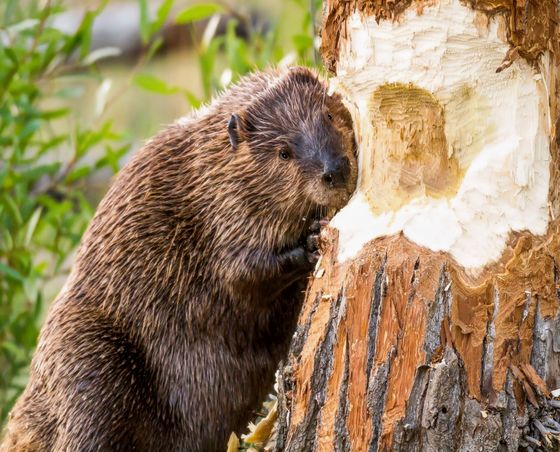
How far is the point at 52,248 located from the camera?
554cm

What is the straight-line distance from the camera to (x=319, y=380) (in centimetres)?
268

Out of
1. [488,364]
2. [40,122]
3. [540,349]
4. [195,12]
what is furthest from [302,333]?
[40,122]

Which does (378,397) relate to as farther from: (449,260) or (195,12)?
(195,12)

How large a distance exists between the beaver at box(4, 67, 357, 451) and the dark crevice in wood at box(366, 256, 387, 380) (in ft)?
2.04

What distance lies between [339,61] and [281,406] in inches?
40.6

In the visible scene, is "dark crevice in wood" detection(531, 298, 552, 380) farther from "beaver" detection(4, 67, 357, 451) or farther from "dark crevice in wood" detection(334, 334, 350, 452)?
"beaver" detection(4, 67, 357, 451)

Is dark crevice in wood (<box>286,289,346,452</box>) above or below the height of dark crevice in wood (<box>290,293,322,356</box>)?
below

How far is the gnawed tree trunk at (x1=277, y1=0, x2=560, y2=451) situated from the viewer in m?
2.55

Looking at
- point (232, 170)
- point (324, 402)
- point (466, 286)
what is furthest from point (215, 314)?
point (466, 286)

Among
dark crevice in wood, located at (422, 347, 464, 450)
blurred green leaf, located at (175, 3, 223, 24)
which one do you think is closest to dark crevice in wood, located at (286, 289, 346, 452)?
dark crevice in wood, located at (422, 347, 464, 450)

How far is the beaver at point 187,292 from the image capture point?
Answer: 3.34m

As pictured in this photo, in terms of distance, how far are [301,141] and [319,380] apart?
0.88 metres

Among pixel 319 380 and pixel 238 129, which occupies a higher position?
pixel 238 129

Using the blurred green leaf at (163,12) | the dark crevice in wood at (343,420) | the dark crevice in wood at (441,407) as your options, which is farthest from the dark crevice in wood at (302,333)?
the blurred green leaf at (163,12)
